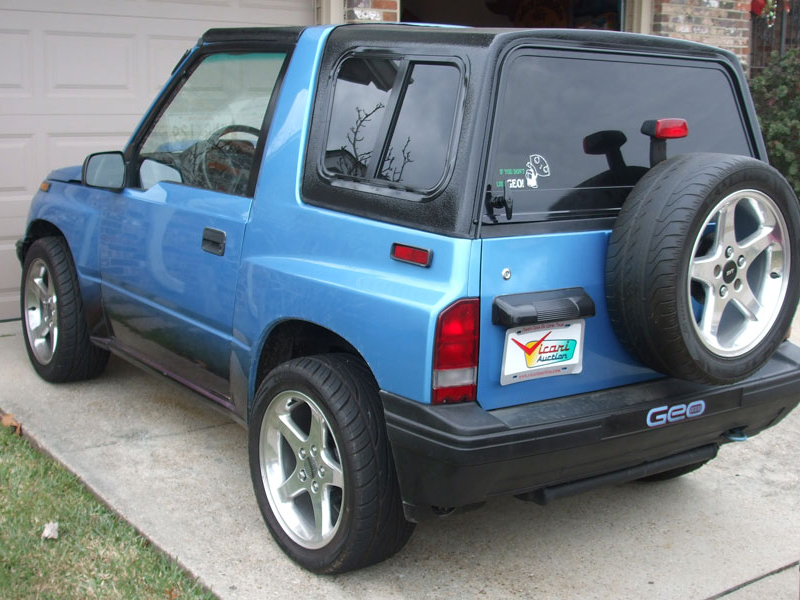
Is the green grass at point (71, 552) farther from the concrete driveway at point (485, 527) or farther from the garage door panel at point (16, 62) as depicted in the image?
the garage door panel at point (16, 62)

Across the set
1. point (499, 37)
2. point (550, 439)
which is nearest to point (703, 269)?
point (550, 439)

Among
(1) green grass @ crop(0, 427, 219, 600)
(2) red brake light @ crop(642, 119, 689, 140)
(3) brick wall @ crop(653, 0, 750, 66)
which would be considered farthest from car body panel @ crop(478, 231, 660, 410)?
(3) brick wall @ crop(653, 0, 750, 66)

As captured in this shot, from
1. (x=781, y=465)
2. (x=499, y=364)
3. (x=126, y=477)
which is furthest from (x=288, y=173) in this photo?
(x=781, y=465)

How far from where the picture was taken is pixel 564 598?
3.18 m

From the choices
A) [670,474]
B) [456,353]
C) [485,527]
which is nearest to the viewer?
[456,353]

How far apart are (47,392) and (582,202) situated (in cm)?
322

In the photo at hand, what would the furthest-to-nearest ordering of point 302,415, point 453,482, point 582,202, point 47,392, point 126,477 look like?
point 47,392 < point 126,477 < point 302,415 < point 582,202 < point 453,482

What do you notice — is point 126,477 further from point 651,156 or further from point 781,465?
point 781,465

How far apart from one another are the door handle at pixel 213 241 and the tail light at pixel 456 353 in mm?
1254

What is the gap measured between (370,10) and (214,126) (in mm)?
3589

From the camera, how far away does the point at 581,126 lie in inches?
121

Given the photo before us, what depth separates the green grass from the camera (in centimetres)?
313

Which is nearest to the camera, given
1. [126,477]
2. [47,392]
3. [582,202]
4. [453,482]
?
[453,482]

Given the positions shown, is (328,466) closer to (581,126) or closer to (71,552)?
(71,552)
